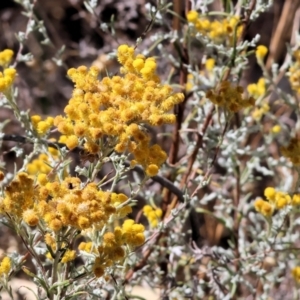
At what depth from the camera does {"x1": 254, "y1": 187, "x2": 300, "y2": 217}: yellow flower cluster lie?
1472mm

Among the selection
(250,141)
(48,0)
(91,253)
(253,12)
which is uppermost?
(253,12)

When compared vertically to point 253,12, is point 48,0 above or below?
below

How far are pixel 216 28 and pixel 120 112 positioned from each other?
83 cm

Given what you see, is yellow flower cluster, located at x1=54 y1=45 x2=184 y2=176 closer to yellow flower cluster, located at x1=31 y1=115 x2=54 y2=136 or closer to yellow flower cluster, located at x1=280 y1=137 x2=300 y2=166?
yellow flower cluster, located at x1=31 y1=115 x2=54 y2=136

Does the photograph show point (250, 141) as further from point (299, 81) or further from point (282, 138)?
point (299, 81)

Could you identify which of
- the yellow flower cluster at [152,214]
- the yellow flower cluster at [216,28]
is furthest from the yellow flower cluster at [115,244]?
the yellow flower cluster at [216,28]

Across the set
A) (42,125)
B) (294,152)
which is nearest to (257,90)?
(294,152)

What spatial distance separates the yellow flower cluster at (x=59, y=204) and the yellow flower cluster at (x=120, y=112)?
8 centimetres

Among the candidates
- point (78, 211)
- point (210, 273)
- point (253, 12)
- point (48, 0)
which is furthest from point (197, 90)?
point (48, 0)

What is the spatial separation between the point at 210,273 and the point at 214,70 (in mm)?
614

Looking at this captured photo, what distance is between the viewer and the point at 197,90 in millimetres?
1833

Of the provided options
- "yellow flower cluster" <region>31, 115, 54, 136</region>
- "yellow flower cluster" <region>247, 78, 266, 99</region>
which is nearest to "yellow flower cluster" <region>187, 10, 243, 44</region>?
"yellow flower cluster" <region>247, 78, 266, 99</region>

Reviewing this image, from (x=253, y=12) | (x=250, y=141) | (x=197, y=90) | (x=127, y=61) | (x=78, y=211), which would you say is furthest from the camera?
(x=250, y=141)

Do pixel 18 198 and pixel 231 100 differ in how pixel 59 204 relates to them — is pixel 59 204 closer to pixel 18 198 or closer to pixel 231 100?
pixel 18 198
